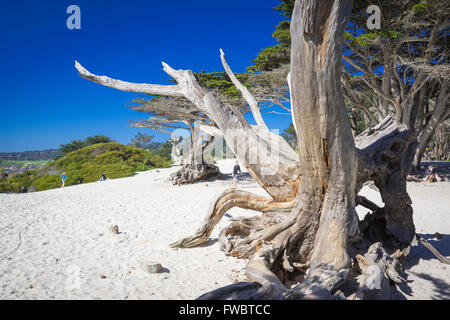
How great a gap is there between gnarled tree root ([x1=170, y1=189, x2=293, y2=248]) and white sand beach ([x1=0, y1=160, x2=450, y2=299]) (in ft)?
0.62

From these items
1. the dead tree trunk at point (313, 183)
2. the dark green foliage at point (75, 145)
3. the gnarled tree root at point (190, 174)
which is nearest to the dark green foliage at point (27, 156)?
the dark green foliage at point (75, 145)

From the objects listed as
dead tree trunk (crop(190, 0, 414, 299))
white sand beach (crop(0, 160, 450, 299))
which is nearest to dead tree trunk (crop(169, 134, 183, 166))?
white sand beach (crop(0, 160, 450, 299))

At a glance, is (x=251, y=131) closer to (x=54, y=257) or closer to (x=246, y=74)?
(x=54, y=257)

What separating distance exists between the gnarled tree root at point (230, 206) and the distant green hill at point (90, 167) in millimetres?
16127

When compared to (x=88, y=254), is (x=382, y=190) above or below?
above

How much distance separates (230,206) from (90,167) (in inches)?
858

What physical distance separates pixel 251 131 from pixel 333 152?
1.30 meters

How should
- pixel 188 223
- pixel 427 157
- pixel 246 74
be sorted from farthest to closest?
pixel 427 157, pixel 246 74, pixel 188 223

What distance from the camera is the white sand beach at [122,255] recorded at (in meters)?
2.96

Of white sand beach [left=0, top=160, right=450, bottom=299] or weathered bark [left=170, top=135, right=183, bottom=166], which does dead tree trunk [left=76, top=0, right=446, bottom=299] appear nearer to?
white sand beach [left=0, top=160, right=450, bottom=299]

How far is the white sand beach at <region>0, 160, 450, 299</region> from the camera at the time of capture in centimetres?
296
